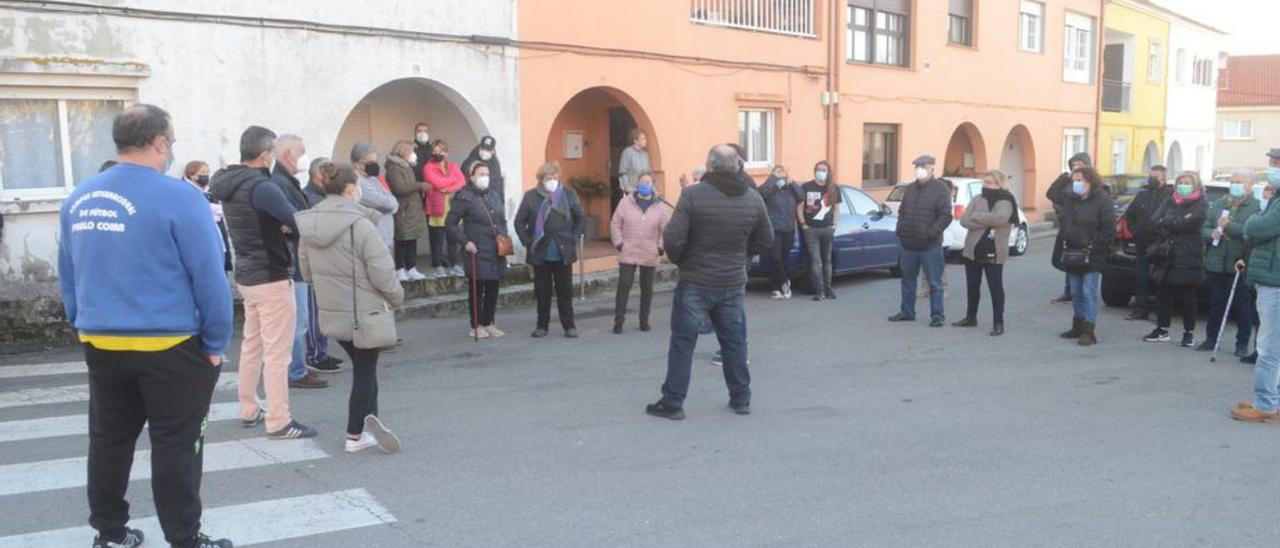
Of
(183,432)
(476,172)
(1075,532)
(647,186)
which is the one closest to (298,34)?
(476,172)

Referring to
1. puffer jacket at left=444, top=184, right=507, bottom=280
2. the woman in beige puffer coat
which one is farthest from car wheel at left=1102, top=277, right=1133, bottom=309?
the woman in beige puffer coat

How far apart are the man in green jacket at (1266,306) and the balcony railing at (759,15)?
10565 mm

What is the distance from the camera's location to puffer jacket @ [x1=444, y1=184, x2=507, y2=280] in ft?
32.0

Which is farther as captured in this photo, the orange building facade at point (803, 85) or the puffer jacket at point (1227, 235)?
the orange building facade at point (803, 85)

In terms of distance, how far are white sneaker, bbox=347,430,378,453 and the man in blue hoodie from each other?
177 cm

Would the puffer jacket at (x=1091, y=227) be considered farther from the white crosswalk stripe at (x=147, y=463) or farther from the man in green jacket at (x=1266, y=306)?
the white crosswalk stripe at (x=147, y=463)

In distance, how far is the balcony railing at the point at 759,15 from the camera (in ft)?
53.8

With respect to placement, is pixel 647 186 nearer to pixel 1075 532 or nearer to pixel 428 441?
pixel 428 441

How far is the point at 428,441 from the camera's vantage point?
20.6 ft

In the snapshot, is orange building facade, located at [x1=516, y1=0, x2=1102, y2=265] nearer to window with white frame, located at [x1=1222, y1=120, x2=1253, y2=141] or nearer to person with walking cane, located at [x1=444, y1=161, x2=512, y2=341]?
person with walking cane, located at [x1=444, y1=161, x2=512, y2=341]

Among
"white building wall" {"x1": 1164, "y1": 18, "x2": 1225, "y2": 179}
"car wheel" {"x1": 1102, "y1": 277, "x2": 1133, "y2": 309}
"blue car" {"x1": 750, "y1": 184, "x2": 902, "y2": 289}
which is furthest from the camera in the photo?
"white building wall" {"x1": 1164, "y1": 18, "x2": 1225, "y2": 179}

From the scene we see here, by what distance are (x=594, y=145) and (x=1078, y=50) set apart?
1719cm

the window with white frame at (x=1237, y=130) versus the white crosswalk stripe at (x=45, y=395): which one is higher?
the window with white frame at (x=1237, y=130)

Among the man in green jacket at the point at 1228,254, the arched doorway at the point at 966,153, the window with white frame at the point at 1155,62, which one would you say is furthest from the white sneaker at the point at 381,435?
the window with white frame at the point at 1155,62
